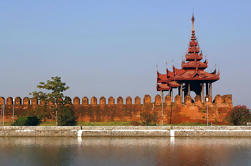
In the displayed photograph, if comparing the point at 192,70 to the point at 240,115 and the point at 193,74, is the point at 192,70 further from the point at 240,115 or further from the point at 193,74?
the point at 240,115

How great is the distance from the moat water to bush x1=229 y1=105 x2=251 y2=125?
5.60m

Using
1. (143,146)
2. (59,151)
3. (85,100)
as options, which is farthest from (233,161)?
(85,100)

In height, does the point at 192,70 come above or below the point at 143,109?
above

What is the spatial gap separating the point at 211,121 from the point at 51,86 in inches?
476

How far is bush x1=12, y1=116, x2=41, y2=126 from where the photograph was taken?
24922 millimetres

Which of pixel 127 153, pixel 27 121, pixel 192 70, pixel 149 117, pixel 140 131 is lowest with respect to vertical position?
pixel 127 153

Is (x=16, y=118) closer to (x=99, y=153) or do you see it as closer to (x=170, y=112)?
(x=170, y=112)

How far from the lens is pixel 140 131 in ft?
74.7

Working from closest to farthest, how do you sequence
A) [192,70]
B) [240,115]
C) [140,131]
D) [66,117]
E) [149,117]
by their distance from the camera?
[140,131], [240,115], [66,117], [149,117], [192,70]

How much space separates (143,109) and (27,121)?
8.53 m

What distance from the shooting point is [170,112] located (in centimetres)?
2669

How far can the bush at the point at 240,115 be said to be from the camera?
24.9 metres

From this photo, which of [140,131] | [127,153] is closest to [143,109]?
[140,131]

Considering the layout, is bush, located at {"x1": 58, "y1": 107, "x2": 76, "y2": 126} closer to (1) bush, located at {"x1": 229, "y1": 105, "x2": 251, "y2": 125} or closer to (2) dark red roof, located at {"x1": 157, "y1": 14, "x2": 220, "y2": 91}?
(2) dark red roof, located at {"x1": 157, "y1": 14, "x2": 220, "y2": 91}
